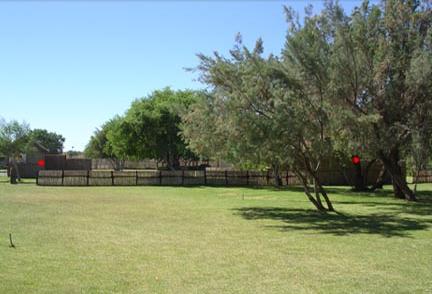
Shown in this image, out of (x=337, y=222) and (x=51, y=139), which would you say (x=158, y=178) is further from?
(x=51, y=139)

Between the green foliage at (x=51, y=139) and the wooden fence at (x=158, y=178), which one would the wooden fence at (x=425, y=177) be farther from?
the green foliage at (x=51, y=139)

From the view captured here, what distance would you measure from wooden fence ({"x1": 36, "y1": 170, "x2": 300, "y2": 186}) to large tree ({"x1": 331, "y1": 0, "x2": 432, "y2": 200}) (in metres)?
18.0

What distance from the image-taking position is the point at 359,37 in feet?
74.9

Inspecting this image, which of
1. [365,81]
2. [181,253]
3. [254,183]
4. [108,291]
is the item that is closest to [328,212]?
[365,81]

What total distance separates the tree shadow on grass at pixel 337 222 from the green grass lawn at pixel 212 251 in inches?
1.4

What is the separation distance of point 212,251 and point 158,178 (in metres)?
31.1

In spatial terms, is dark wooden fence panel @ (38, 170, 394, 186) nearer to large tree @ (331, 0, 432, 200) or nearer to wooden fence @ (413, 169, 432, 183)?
wooden fence @ (413, 169, 432, 183)

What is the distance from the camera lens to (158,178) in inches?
1658

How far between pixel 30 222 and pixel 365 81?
14928mm

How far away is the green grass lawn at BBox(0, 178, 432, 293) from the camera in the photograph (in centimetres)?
827

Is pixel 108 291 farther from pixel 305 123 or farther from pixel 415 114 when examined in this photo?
pixel 415 114

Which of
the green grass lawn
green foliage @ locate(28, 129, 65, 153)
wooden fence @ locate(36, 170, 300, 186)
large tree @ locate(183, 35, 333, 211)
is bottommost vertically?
the green grass lawn

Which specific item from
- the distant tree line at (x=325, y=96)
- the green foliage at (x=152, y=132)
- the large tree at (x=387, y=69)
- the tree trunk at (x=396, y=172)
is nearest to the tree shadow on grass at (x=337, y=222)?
the distant tree line at (x=325, y=96)

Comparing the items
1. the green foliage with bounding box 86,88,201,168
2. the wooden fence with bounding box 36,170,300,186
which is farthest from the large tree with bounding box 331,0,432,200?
the green foliage with bounding box 86,88,201,168
